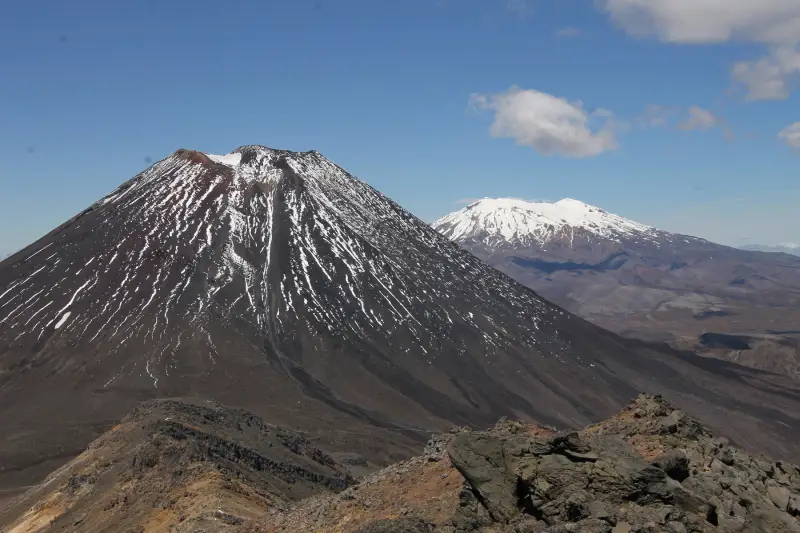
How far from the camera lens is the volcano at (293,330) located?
94.0 metres

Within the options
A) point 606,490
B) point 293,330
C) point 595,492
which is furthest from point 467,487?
point 293,330

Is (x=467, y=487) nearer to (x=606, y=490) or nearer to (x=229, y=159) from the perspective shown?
(x=606, y=490)

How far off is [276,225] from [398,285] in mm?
25759

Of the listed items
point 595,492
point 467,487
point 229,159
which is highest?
point 229,159

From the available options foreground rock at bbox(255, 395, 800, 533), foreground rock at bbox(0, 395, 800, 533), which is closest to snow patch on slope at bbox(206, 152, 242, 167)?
foreground rock at bbox(0, 395, 800, 533)

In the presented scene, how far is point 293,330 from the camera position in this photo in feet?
374

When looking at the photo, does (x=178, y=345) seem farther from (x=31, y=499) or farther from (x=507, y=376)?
(x=31, y=499)

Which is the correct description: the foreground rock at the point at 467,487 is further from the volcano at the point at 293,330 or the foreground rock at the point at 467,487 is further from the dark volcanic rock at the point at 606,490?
the volcano at the point at 293,330

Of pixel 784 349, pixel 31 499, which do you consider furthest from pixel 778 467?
pixel 784 349

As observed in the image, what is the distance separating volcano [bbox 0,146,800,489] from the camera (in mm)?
94000

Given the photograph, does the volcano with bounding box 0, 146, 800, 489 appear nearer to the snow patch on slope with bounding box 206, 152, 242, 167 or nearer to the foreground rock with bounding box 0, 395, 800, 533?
the snow patch on slope with bounding box 206, 152, 242, 167

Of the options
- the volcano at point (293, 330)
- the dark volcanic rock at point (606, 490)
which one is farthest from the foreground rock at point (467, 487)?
the volcano at point (293, 330)

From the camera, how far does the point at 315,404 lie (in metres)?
93.6

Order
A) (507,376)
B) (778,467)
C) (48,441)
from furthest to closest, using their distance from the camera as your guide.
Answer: (507,376) → (48,441) → (778,467)
